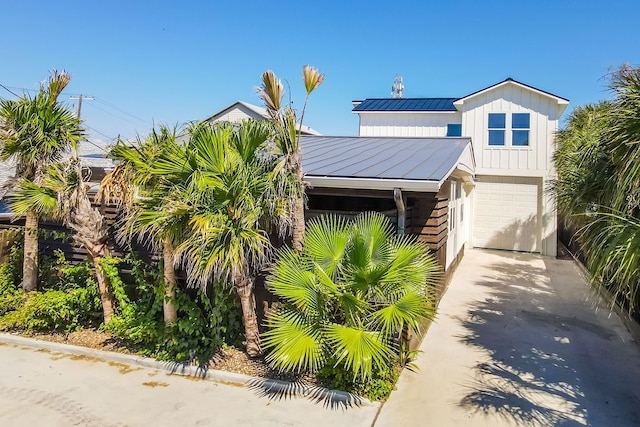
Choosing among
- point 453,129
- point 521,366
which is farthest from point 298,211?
point 453,129

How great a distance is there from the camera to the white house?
1407 centimetres

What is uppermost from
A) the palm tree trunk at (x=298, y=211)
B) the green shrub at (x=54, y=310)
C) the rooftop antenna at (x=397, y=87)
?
the rooftop antenna at (x=397, y=87)

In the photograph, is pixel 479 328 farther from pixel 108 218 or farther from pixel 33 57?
pixel 33 57

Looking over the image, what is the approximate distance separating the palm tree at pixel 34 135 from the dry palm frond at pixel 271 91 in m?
3.82

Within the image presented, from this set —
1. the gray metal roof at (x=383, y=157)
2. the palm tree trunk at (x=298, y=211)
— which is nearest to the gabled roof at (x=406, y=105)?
the gray metal roof at (x=383, y=157)

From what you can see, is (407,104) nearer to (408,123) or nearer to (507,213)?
(408,123)

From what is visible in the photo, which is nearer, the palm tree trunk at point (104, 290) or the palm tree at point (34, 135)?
the palm tree trunk at point (104, 290)

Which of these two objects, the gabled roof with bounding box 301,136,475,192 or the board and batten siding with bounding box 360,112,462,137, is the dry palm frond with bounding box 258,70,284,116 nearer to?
the gabled roof with bounding box 301,136,475,192

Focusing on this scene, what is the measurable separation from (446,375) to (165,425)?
3.44 m

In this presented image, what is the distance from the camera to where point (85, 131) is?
7.07 metres

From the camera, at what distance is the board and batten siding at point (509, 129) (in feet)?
46.0

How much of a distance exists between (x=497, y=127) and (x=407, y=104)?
195 inches

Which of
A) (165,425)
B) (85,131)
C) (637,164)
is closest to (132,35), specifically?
(85,131)

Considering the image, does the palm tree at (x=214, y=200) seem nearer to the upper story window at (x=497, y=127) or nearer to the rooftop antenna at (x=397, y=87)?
the upper story window at (x=497, y=127)
